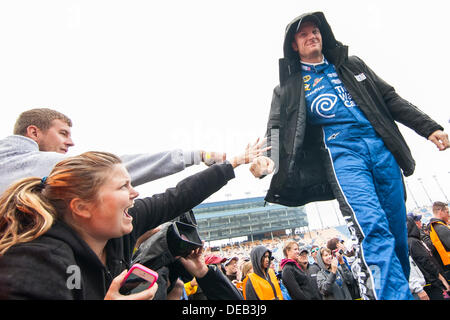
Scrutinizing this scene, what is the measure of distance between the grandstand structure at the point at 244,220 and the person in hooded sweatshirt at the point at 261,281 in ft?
188

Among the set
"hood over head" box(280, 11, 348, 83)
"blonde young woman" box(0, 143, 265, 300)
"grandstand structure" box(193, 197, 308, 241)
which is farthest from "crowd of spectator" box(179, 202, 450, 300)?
"grandstand structure" box(193, 197, 308, 241)

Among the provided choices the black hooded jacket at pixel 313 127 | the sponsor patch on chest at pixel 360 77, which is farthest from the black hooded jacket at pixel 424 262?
the sponsor patch on chest at pixel 360 77

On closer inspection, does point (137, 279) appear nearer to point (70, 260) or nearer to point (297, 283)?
point (70, 260)

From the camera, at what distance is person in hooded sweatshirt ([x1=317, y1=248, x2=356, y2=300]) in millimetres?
4828

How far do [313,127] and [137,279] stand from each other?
1.92 m

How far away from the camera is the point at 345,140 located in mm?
2020

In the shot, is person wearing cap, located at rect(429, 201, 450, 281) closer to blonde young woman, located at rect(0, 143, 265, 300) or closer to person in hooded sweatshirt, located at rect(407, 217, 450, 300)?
person in hooded sweatshirt, located at rect(407, 217, 450, 300)

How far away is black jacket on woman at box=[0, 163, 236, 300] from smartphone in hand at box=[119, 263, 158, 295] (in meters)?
0.18

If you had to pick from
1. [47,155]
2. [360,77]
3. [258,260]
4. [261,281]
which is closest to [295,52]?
[360,77]

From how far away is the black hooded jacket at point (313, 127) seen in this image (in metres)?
2.05

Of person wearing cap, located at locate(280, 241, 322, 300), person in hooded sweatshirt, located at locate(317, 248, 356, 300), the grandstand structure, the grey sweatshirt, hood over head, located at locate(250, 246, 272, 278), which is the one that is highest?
the grey sweatshirt

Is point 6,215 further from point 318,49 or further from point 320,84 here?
point 318,49
